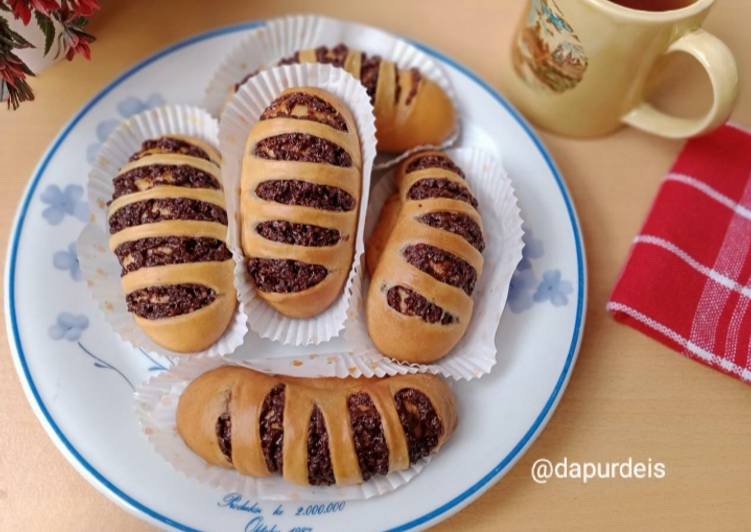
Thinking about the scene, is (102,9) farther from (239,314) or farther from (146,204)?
(239,314)

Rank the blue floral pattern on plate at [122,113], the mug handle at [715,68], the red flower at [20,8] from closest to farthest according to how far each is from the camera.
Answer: the red flower at [20,8] < the mug handle at [715,68] < the blue floral pattern on plate at [122,113]

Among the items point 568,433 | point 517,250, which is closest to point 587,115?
point 517,250

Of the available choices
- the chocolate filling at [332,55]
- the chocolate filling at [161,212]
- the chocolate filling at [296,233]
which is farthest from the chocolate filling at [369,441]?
the chocolate filling at [332,55]

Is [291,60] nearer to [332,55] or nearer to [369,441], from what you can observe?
[332,55]

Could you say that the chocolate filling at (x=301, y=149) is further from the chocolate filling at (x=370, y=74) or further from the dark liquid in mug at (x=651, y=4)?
the dark liquid in mug at (x=651, y=4)

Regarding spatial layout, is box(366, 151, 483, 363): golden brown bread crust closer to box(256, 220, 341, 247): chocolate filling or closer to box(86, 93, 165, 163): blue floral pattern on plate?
box(256, 220, 341, 247): chocolate filling

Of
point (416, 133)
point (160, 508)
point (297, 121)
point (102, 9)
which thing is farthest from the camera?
point (102, 9)
